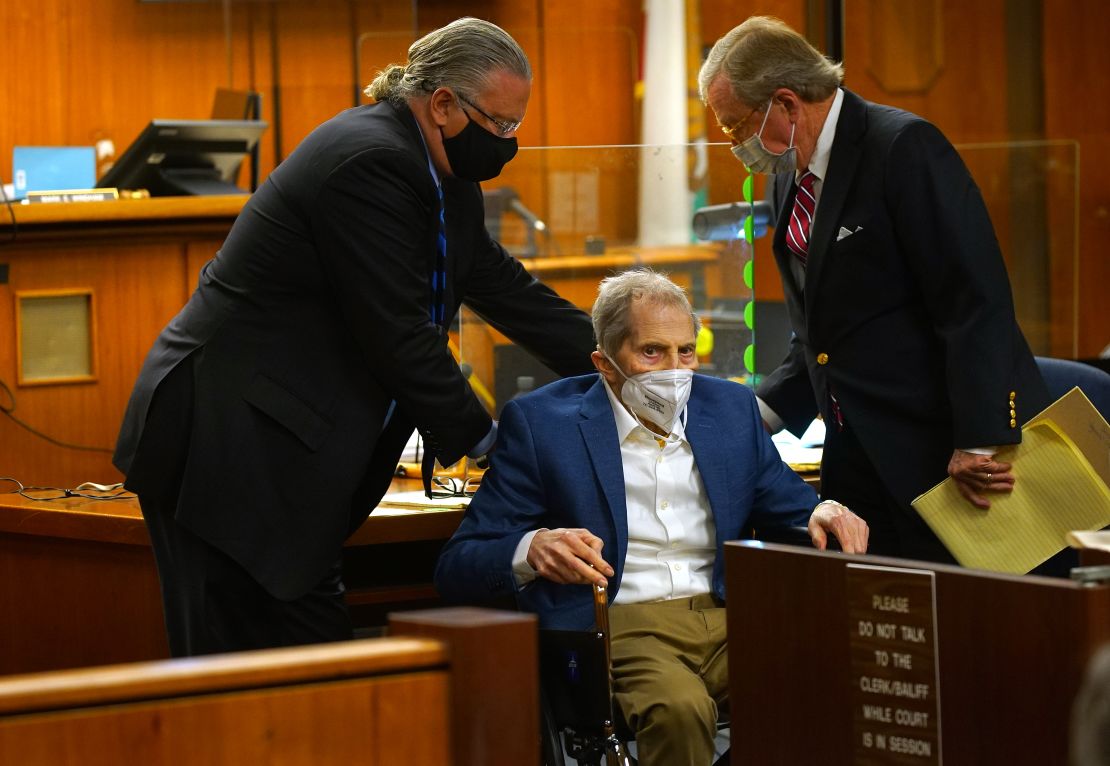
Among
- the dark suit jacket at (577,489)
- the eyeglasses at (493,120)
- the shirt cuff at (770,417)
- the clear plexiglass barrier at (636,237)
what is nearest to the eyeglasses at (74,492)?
the clear plexiglass barrier at (636,237)

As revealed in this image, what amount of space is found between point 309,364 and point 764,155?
0.89 metres

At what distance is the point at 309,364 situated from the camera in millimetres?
2293

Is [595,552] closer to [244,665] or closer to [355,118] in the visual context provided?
[355,118]

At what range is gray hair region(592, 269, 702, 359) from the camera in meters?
2.49

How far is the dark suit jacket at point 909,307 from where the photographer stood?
2381mm

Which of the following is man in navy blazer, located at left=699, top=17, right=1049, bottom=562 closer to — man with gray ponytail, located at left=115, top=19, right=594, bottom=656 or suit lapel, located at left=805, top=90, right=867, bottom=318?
suit lapel, located at left=805, top=90, right=867, bottom=318

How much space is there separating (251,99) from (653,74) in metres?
1.98

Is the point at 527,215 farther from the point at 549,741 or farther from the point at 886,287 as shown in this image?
the point at 549,741

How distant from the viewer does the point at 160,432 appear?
2287 millimetres

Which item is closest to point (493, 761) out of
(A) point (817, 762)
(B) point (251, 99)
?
(A) point (817, 762)

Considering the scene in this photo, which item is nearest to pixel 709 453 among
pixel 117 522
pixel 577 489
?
pixel 577 489

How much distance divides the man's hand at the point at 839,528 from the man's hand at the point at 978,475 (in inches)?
8.4

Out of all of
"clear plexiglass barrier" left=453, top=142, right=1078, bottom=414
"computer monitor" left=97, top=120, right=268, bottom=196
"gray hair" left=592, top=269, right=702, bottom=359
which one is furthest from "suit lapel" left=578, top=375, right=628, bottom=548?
"computer monitor" left=97, top=120, right=268, bottom=196

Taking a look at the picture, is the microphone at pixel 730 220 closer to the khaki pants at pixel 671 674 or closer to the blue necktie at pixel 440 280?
the blue necktie at pixel 440 280
